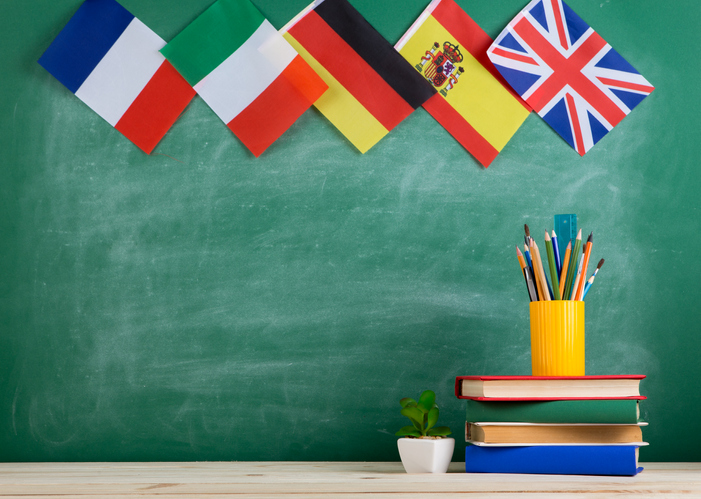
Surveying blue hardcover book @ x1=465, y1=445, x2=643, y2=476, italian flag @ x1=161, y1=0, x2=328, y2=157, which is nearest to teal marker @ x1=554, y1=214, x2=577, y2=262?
blue hardcover book @ x1=465, y1=445, x2=643, y2=476

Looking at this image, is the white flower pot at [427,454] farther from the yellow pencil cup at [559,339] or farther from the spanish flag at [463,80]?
the spanish flag at [463,80]

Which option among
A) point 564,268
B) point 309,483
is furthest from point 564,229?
point 309,483

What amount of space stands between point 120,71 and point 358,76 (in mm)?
487

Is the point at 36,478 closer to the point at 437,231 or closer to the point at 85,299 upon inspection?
the point at 85,299

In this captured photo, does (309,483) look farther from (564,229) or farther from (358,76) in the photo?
(358,76)

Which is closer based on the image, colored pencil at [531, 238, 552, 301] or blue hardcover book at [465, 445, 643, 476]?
blue hardcover book at [465, 445, 643, 476]

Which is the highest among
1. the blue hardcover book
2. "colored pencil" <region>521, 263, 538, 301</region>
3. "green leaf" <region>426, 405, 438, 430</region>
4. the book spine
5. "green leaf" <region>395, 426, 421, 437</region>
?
"colored pencil" <region>521, 263, 538, 301</region>

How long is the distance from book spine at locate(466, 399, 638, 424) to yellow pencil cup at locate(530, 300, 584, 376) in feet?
0.22

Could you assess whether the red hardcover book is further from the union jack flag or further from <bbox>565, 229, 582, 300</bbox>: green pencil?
the union jack flag

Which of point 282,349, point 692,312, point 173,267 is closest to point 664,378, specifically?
point 692,312

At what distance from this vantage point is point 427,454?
32.8 inches

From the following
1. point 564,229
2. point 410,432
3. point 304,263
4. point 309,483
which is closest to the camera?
point 309,483

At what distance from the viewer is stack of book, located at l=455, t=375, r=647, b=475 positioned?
0.79m

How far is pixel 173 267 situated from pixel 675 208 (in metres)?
1.03
